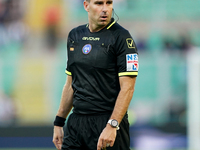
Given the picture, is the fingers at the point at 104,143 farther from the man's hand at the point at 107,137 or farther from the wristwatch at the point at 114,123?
the wristwatch at the point at 114,123

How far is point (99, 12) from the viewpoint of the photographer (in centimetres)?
304

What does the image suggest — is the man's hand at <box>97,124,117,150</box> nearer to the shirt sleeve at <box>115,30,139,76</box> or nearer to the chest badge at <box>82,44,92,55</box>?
the shirt sleeve at <box>115,30,139,76</box>

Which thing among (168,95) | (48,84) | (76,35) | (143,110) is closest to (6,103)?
(48,84)

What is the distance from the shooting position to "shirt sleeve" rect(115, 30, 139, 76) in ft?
9.53

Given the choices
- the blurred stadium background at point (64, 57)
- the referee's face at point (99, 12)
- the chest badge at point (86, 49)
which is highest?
the referee's face at point (99, 12)

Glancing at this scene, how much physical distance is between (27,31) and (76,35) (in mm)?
8693

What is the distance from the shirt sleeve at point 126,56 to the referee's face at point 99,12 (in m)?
0.19

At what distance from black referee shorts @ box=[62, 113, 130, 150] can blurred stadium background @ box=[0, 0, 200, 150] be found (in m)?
7.41

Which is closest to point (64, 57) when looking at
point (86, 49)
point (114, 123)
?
point (86, 49)

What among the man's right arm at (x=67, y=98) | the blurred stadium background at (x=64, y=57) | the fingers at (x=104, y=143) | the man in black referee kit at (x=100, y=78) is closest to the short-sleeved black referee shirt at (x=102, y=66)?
the man in black referee kit at (x=100, y=78)

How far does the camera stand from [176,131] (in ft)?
33.4

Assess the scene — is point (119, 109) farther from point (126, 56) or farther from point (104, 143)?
point (126, 56)

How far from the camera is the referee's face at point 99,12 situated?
3.02 metres

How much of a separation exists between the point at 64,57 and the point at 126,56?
875cm
